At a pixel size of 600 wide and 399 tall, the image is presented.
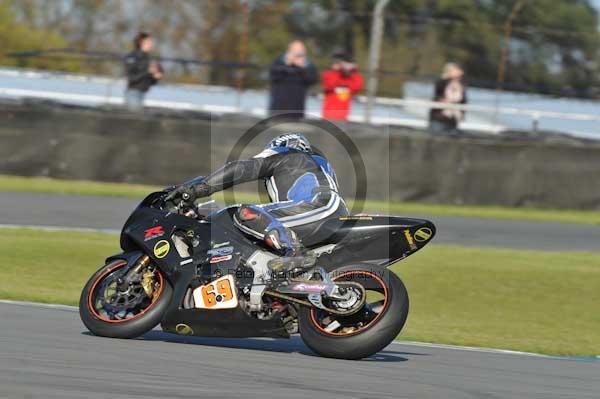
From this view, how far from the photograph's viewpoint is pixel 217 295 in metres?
6.55

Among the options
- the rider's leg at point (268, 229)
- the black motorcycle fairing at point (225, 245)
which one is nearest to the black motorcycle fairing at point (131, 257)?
the black motorcycle fairing at point (225, 245)

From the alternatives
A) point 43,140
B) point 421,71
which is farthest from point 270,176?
point 421,71

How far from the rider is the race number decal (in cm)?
30

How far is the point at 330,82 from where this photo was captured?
1588cm

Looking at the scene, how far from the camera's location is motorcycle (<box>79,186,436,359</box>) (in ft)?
20.2

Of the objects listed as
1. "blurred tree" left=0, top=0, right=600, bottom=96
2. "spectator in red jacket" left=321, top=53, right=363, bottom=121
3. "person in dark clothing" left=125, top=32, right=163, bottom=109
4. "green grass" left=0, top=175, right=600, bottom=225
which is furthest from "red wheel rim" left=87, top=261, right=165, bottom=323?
"blurred tree" left=0, top=0, right=600, bottom=96

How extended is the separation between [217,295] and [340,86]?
9.63 meters

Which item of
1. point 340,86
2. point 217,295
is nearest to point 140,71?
point 340,86

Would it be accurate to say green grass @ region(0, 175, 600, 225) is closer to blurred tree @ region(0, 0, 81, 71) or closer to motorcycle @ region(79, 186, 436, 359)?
blurred tree @ region(0, 0, 81, 71)

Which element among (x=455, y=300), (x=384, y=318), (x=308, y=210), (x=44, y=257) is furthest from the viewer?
(x=44, y=257)

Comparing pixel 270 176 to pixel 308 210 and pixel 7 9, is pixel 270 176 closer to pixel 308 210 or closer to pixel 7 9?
pixel 308 210

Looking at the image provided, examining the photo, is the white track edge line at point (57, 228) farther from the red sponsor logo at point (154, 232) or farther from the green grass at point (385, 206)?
the red sponsor logo at point (154, 232)

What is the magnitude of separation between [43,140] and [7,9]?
828cm

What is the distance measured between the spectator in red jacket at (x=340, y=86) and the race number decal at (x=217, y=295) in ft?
31.4
